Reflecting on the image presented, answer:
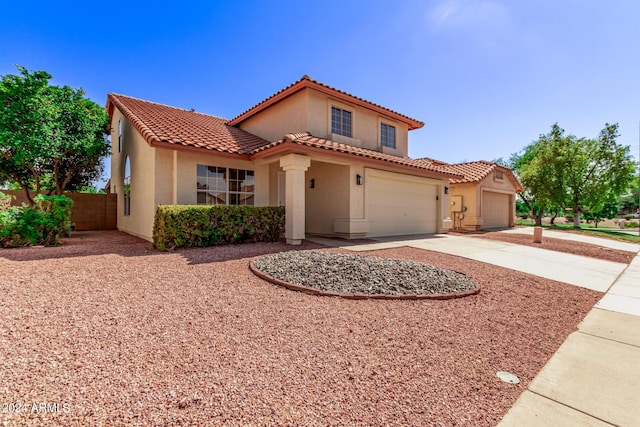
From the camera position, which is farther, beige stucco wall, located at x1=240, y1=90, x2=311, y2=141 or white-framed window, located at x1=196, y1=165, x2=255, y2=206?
beige stucco wall, located at x1=240, y1=90, x2=311, y2=141

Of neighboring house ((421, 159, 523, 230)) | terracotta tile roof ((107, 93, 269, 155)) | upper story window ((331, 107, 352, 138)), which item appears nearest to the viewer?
terracotta tile roof ((107, 93, 269, 155))

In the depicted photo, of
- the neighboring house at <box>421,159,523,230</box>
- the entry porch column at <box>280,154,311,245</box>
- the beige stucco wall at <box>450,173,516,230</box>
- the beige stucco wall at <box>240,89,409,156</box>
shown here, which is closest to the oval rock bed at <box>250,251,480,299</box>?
the entry porch column at <box>280,154,311,245</box>

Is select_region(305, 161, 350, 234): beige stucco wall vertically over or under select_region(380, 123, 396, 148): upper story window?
under

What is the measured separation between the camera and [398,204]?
12406 mm

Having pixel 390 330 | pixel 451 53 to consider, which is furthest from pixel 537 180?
pixel 390 330

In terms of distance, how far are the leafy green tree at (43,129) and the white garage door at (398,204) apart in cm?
1193

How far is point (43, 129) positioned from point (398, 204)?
1400 cm

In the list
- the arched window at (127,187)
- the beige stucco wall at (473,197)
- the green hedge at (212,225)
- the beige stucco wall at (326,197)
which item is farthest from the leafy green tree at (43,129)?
the beige stucco wall at (473,197)

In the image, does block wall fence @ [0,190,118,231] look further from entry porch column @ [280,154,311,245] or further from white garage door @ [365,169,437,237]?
white garage door @ [365,169,437,237]

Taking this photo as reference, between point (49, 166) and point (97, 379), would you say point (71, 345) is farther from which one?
point (49, 166)

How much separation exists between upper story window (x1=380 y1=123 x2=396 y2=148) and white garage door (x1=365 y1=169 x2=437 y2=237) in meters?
2.20

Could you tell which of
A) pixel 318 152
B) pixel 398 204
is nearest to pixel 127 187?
pixel 318 152

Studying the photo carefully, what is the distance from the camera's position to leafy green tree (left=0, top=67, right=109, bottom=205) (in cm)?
1000

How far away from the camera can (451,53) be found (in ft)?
34.3
